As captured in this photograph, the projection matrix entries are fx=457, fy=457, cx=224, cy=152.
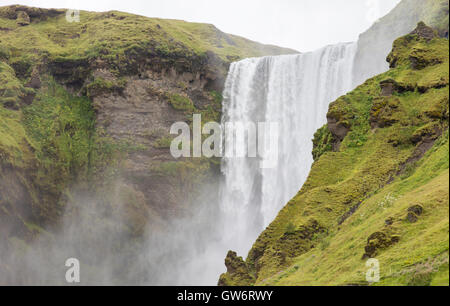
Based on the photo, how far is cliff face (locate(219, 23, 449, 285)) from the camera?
11.9m

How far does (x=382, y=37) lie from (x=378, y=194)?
26482 millimetres

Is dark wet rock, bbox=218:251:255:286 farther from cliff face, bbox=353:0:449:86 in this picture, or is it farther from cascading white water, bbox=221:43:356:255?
cliff face, bbox=353:0:449:86

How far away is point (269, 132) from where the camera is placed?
4884 cm

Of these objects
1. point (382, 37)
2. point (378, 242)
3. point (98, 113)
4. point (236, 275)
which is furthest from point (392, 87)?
point (98, 113)

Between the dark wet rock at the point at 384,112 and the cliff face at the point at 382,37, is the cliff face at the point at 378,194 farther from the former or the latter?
the cliff face at the point at 382,37

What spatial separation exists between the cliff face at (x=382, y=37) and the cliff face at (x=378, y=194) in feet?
45.7

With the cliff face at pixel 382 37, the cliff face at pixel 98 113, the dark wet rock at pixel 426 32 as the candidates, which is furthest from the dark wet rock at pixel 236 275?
the cliff face at pixel 382 37

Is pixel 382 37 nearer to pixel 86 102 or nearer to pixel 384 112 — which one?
pixel 384 112

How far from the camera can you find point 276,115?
48.3 m

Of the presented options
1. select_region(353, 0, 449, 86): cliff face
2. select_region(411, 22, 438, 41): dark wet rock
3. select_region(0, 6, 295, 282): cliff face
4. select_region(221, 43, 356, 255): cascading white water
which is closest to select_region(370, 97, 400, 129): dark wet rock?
select_region(411, 22, 438, 41): dark wet rock

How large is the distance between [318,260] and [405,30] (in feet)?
90.7

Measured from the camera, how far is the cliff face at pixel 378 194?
11.9 m

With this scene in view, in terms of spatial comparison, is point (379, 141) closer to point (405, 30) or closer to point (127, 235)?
point (405, 30)
